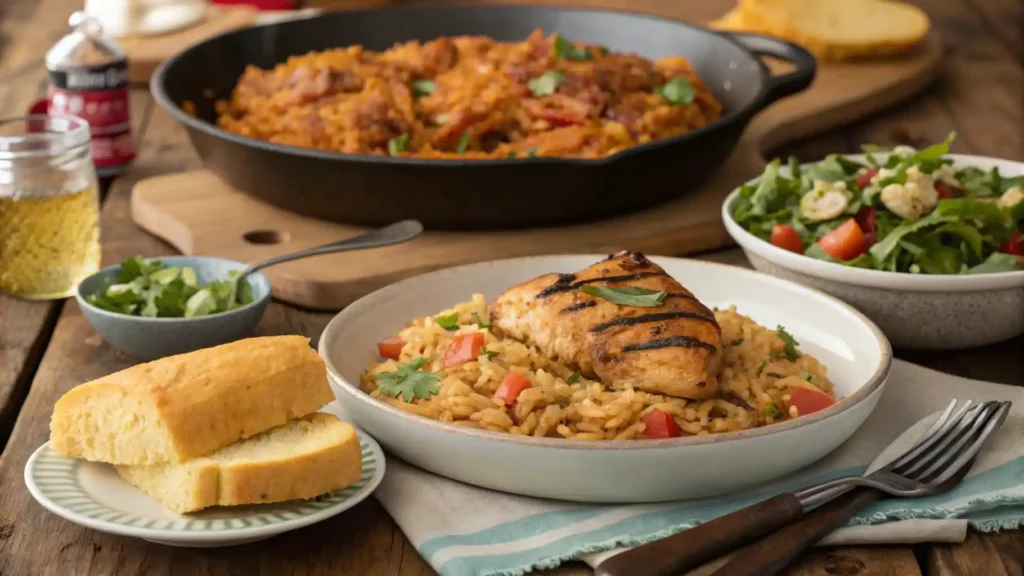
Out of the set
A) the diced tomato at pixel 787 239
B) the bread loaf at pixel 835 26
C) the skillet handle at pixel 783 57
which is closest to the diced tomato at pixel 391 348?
the diced tomato at pixel 787 239

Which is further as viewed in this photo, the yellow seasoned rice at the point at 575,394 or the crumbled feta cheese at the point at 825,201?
the crumbled feta cheese at the point at 825,201

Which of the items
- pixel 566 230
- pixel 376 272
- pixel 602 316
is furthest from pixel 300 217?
pixel 602 316

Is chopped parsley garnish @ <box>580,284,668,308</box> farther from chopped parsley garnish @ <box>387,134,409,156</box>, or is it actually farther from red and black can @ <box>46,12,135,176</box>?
red and black can @ <box>46,12,135,176</box>

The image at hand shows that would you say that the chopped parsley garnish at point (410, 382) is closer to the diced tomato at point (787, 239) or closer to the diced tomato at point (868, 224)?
the diced tomato at point (787, 239)

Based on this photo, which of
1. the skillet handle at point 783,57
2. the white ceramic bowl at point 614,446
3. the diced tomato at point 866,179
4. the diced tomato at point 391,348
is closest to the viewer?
the white ceramic bowl at point 614,446

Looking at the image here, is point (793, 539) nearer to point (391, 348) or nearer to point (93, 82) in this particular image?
point (391, 348)
